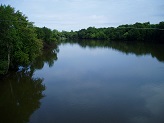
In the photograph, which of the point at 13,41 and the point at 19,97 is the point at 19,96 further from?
the point at 13,41

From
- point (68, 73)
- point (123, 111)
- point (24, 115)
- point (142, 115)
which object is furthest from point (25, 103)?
point (68, 73)

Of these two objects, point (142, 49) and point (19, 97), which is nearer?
point (19, 97)

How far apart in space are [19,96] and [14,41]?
8.82m

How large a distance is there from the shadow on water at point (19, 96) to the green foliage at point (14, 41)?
1.91 metres

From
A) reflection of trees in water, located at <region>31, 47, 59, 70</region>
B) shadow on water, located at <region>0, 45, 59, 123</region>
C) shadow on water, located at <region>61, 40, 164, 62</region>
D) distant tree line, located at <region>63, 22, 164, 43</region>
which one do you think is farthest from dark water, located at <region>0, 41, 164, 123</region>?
distant tree line, located at <region>63, 22, 164, 43</region>

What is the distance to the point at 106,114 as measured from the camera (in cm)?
1730

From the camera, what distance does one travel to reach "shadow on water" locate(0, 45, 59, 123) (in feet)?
57.7

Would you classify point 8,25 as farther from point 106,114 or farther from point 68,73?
point 106,114

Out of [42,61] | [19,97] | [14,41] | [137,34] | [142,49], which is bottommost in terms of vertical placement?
[19,97]

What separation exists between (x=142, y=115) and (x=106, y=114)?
9.02ft

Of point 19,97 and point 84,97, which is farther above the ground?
point 84,97

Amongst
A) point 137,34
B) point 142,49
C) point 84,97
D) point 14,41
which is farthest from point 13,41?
point 137,34

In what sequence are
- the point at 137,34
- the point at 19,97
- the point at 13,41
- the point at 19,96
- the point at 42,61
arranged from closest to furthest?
1. the point at 19,97
2. the point at 19,96
3. the point at 13,41
4. the point at 42,61
5. the point at 137,34

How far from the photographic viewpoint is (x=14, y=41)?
28156 millimetres
